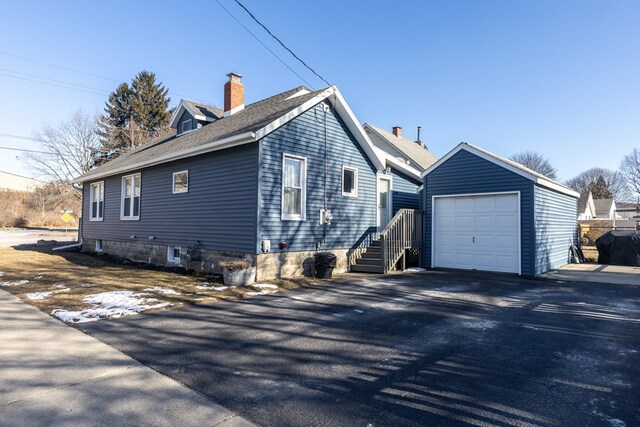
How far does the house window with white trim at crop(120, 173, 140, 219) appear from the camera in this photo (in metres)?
14.9

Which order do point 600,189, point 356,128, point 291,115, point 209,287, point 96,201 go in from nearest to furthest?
1. point 209,287
2. point 291,115
3. point 356,128
4. point 96,201
5. point 600,189

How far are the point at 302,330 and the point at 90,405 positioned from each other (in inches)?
118

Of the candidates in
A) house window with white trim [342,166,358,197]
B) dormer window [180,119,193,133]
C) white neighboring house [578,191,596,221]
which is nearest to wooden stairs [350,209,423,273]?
house window with white trim [342,166,358,197]

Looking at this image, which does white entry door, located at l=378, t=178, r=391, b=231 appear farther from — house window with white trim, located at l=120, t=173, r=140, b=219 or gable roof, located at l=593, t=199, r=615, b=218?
gable roof, located at l=593, t=199, r=615, b=218

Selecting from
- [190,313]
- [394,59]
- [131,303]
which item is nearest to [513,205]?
[394,59]

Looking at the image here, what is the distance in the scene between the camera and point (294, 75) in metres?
13.1

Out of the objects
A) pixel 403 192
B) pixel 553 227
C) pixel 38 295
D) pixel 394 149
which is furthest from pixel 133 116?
pixel 553 227

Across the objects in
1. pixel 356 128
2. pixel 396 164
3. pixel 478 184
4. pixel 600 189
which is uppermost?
pixel 600 189

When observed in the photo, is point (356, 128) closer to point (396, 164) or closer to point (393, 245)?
point (396, 164)

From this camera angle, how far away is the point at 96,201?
59.5ft

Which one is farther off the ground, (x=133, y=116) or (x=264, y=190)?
(x=133, y=116)

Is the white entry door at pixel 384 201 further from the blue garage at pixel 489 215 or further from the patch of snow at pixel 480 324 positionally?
the patch of snow at pixel 480 324

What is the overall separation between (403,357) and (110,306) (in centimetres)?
542

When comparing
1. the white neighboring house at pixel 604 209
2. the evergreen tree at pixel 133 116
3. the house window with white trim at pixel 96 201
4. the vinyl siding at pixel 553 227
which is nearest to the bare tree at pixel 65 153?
the evergreen tree at pixel 133 116
